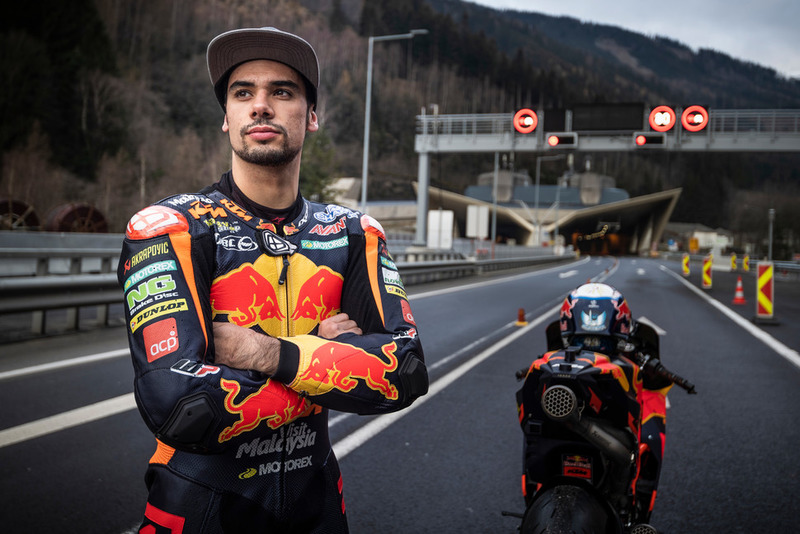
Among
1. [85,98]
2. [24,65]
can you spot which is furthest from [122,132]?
[24,65]

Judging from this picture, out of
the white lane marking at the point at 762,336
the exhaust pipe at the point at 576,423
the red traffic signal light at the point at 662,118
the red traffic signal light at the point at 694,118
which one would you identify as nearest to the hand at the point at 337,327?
the exhaust pipe at the point at 576,423

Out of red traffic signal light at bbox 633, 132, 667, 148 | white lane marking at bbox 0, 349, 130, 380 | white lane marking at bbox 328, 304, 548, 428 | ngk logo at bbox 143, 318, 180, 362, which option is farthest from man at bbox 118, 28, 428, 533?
red traffic signal light at bbox 633, 132, 667, 148

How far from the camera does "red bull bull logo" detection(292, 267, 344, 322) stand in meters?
2.10

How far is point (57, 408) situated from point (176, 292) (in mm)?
4554

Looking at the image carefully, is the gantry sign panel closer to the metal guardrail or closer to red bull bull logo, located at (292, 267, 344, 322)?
the metal guardrail

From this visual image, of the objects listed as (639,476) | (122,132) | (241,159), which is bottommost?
(639,476)

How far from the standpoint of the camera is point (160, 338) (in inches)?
73.7

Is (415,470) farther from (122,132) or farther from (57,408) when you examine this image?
(122,132)

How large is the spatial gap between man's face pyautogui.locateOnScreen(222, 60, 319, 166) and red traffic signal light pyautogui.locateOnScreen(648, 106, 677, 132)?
25988 mm

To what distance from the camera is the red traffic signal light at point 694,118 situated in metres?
25.6

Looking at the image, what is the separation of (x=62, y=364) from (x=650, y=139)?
78.0 feet

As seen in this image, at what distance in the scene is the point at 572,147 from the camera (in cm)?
2684

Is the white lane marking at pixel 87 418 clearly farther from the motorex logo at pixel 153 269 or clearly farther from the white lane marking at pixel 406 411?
the motorex logo at pixel 153 269

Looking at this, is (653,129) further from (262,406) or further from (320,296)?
(262,406)
